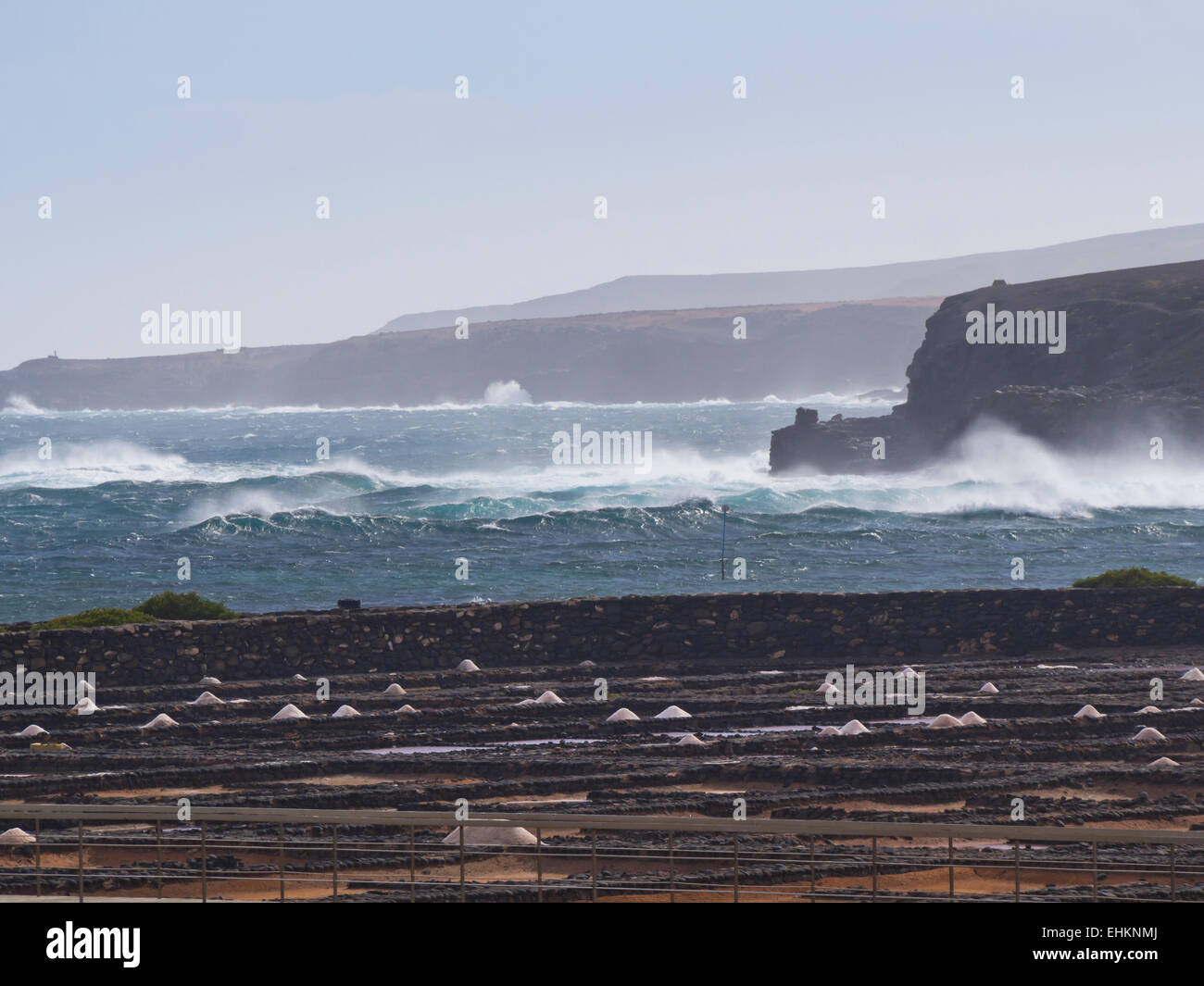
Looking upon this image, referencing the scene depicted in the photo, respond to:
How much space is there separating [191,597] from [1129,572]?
74.5 ft

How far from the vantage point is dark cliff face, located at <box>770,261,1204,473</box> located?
103 meters

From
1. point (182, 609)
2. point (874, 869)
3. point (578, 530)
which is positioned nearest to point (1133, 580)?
point (182, 609)

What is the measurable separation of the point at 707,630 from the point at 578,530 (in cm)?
5088

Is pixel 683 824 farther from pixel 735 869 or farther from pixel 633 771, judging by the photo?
pixel 633 771

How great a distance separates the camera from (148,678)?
94.0 feet

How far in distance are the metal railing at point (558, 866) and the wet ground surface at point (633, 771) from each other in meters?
0.05

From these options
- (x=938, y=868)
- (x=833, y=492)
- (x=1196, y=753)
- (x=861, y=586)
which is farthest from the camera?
(x=833, y=492)

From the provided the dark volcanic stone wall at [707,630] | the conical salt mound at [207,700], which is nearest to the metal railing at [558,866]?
the conical salt mound at [207,700]

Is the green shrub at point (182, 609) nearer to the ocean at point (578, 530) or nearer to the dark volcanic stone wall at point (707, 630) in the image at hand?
the dark volcanic stone wall at point (707, 630)

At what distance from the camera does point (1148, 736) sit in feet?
74.1
